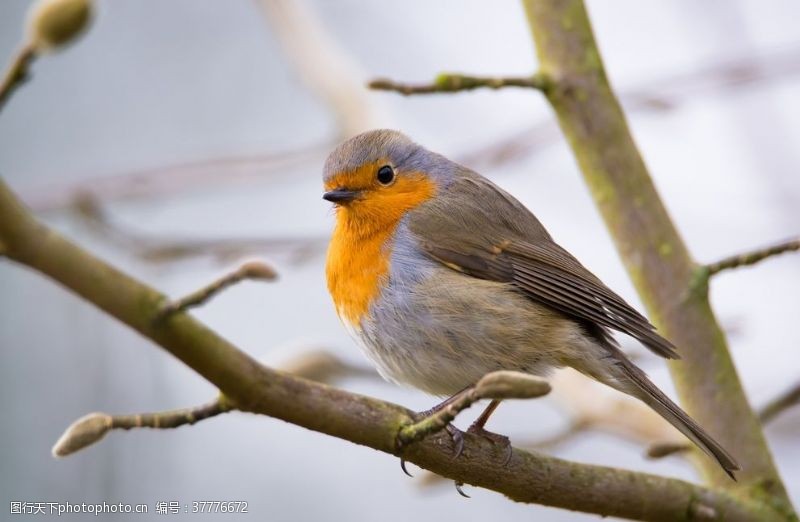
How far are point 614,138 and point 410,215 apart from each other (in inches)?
27.3

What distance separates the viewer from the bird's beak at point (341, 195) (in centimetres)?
298

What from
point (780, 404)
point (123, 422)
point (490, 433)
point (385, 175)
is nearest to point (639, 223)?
point (780, 404)

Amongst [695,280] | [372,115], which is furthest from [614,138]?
[372,115]

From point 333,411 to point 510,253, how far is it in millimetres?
1432

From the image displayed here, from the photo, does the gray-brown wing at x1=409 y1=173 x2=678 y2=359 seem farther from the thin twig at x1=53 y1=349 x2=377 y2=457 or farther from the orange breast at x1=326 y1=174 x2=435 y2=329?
the thin twig at x1=53 y1=349 x2=377 y2=457

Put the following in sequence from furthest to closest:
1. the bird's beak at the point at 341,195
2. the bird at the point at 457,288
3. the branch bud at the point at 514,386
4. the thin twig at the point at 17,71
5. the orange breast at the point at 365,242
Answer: the bird's beak at the point at 341,195 → the orange breast at the point at 365,242 → the bird at the point at 457,288 → the branch bud at the point at 514,386 → the thin twig at the point at 17,71

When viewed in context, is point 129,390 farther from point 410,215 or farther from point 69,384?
point 410,215

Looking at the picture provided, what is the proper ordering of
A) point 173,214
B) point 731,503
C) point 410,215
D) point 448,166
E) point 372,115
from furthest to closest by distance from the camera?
1. point 173,214
2. point 372,115
3. point 448,166
4. point 410,215
5. point 731,503

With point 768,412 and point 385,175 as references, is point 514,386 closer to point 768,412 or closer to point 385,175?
point 768,412

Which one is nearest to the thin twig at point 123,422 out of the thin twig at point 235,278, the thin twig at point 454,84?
the thin twig at point 235,278

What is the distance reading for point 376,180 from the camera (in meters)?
3.08

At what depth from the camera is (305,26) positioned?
438 cm

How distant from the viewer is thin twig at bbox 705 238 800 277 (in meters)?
2.24

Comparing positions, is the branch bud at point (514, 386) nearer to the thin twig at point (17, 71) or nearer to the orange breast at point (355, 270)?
the thin twig at point (17, 71)
